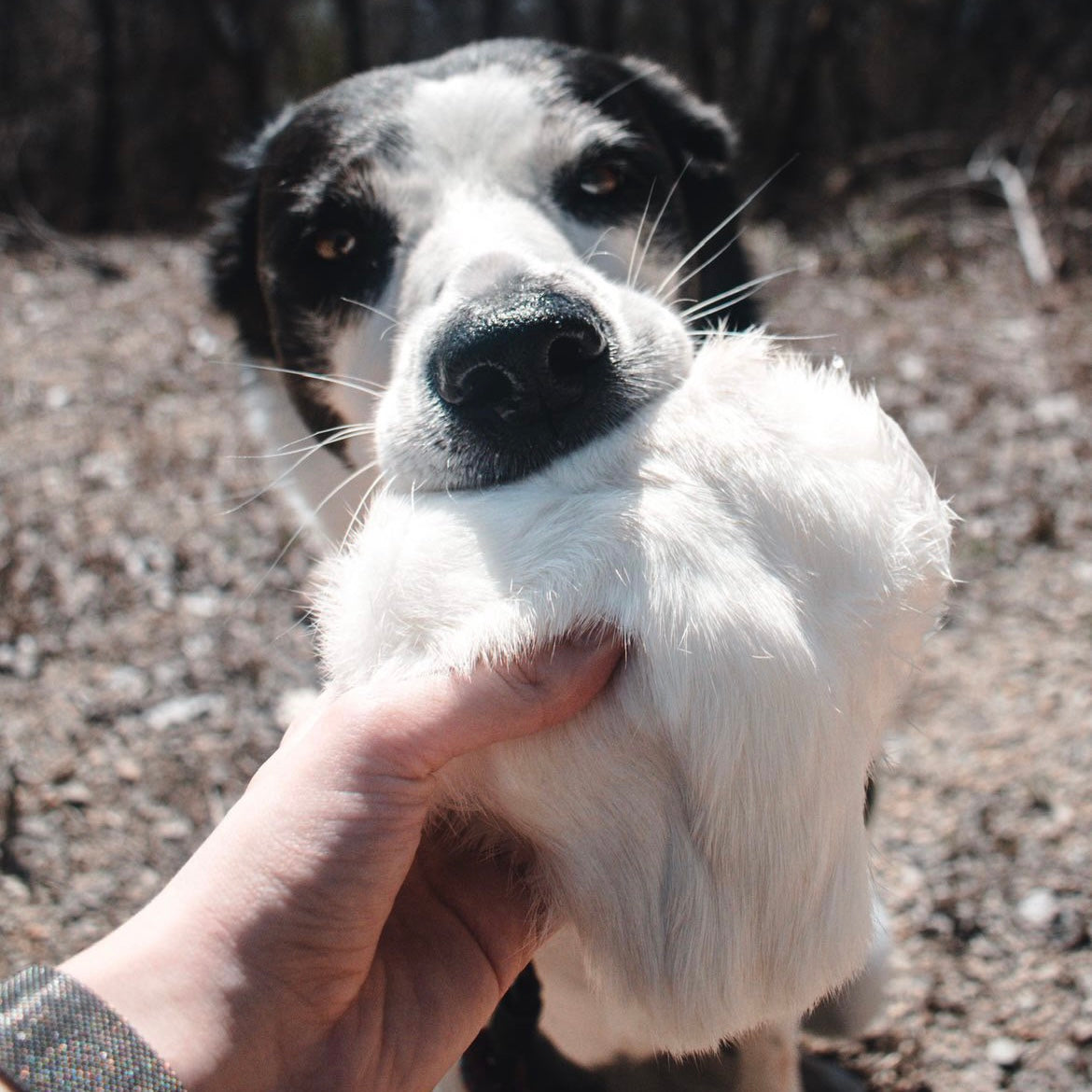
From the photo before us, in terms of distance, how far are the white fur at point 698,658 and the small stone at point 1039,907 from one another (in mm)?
1336

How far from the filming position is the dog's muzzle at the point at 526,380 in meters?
1.33

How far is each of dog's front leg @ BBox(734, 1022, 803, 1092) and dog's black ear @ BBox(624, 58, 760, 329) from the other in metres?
1.45

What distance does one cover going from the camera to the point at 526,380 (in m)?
1.36

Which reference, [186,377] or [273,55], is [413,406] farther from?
[273,55]

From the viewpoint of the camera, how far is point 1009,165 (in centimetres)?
549

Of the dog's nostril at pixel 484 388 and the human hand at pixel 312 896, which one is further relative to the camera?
the dog's nostril at pixel 484 388

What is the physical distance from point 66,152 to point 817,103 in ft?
14.7

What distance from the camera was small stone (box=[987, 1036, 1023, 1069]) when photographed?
205 cm

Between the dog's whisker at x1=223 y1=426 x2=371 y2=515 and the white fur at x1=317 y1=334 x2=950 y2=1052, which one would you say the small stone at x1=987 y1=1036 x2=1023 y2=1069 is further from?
the dog's whisker at x1=223 y1=426 x2=371 y2=515

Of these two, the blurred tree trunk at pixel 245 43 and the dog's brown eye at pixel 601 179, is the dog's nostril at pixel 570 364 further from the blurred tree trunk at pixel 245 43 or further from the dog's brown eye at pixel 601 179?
the blurred tree trunk at pixel 245 43

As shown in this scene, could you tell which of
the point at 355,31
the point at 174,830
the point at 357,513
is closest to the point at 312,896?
the point at 357,513

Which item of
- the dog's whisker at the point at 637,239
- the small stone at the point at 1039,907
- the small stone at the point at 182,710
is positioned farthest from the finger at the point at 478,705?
the small stone at the point at 182,710

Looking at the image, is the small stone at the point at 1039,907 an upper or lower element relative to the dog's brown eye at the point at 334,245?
lower

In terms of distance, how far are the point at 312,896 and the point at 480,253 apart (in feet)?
3.14
